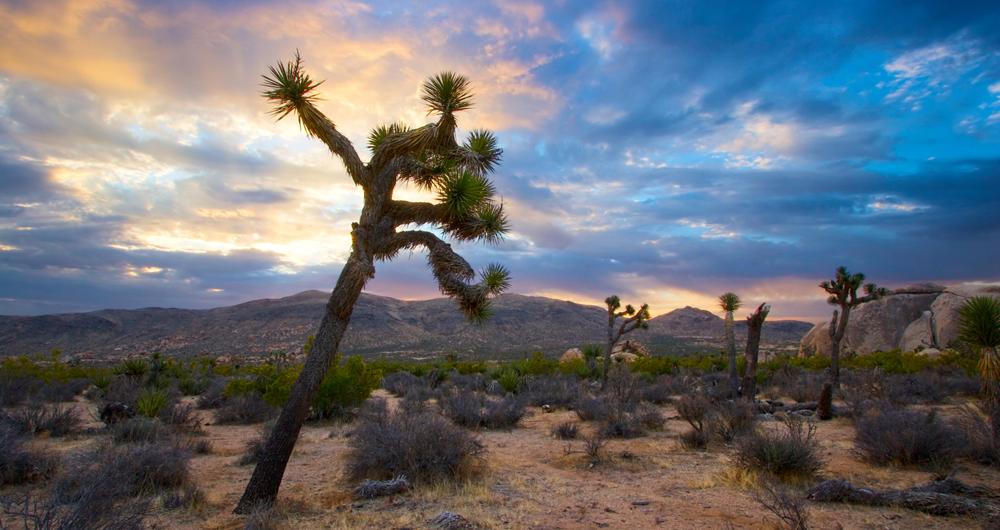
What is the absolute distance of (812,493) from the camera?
7051 millimetres

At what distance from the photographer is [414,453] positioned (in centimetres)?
845

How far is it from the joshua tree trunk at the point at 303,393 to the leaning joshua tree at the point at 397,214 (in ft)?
0.04

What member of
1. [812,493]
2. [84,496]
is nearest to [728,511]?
[812,493]

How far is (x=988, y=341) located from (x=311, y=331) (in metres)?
76.9

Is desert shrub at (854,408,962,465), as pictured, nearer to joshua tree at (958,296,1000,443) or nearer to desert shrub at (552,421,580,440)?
joshua tree at (958,296,1000,443)

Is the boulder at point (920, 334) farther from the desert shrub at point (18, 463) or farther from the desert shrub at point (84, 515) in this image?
the desert shrub at point (18, 463)

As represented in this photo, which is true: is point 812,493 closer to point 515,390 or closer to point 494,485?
point 494,485

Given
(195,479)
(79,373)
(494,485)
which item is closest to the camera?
(494,485)

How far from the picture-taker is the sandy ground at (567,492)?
21.2 feet

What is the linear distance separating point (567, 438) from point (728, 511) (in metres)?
5.98

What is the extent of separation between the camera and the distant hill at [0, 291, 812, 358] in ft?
229

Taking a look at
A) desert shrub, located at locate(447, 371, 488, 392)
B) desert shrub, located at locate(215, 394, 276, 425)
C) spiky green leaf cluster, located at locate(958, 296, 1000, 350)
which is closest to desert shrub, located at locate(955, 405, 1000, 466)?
spiky green leaf cluster, located at locate(958, 296, 1000, 350)

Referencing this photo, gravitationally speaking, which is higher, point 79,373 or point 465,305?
point 465,305

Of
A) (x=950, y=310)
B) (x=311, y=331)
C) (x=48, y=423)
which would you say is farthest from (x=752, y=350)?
(x=311, y=331)
